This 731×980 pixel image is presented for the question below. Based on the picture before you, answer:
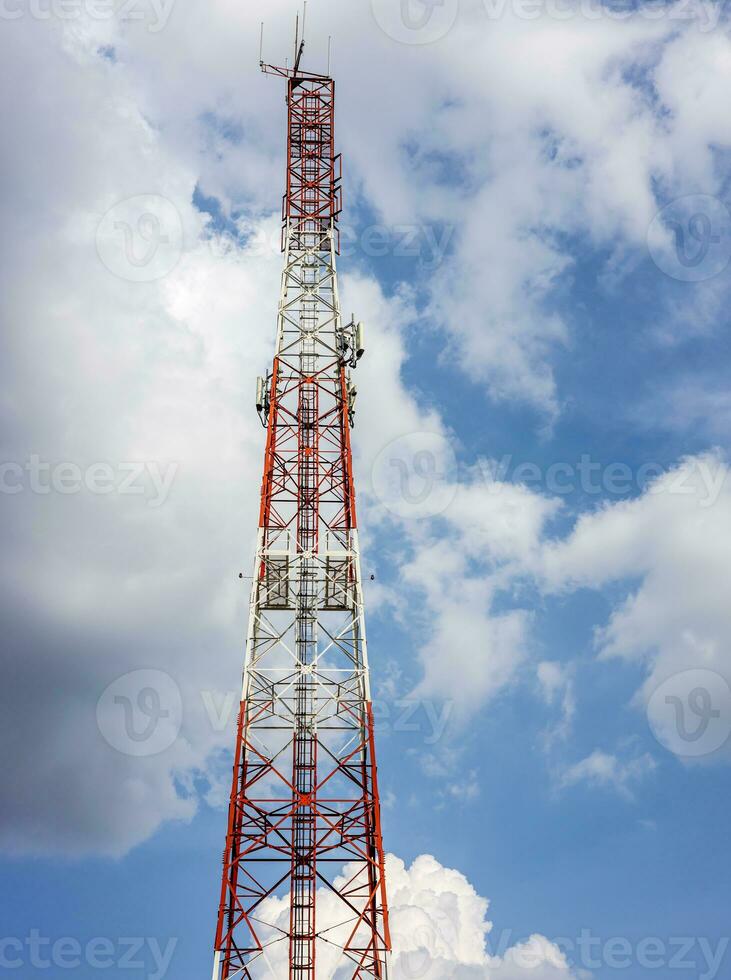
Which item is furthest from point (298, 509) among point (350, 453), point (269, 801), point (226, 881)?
point (226, 881)

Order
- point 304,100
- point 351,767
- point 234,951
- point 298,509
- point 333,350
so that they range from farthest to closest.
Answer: point 304,100 < point 333,350 < point 298,509 < point 351,767 < point 234,951

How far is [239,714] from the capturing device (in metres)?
66.0

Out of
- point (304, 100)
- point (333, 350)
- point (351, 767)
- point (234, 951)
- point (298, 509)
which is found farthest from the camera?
point (304, 100)

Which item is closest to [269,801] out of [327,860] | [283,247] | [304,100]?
[327,860]

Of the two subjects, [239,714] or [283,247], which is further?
[283,247]

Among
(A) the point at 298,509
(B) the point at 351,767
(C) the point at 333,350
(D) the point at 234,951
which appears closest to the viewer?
(D) the point at 234,951

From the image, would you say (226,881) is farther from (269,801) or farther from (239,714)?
(239,714)

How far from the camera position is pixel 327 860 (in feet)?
209

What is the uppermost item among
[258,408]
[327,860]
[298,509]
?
[258,408]

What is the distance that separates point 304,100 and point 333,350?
19.6 m

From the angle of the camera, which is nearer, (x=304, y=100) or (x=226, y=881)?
(x=226, y=881)

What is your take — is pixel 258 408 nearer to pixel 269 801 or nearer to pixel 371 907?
pixel 269 801

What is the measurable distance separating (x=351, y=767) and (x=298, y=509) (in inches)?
634

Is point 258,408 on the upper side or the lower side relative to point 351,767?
upper
